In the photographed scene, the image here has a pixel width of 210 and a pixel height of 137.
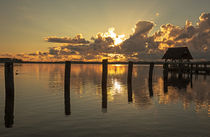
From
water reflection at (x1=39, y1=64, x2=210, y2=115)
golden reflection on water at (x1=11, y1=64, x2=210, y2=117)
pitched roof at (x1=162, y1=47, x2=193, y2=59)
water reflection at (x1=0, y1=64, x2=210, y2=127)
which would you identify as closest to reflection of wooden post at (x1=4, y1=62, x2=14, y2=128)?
water reflection at (x1=0, y1=64, x2=210, y2=127)

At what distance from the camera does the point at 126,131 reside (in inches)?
339

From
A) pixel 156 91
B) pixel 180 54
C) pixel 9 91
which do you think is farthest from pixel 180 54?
pixel 9 91

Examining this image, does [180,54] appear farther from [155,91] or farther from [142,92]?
[142,92]

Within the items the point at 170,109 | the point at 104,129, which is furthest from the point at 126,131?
the point at 170,109

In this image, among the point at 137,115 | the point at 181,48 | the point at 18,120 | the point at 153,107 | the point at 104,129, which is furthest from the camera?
the point at 181,48

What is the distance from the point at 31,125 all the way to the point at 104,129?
11.4 feet

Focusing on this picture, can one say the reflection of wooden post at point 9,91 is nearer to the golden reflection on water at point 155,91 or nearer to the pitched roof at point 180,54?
the golden reflection on water at point 155,91

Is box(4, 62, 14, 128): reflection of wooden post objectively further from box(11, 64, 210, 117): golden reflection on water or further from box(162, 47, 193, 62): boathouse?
box(162, 47, 193, 62): boathouse

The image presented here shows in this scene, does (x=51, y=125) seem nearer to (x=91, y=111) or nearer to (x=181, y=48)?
(x=91, y=111)

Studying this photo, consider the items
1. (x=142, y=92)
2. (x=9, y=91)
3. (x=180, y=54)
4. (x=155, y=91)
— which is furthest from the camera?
(x=180, y=54)

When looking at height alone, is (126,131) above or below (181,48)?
below

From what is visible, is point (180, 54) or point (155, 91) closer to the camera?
point (155, 91)

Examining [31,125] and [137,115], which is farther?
[137,115]

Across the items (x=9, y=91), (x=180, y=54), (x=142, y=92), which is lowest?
(x=142, y=92)
